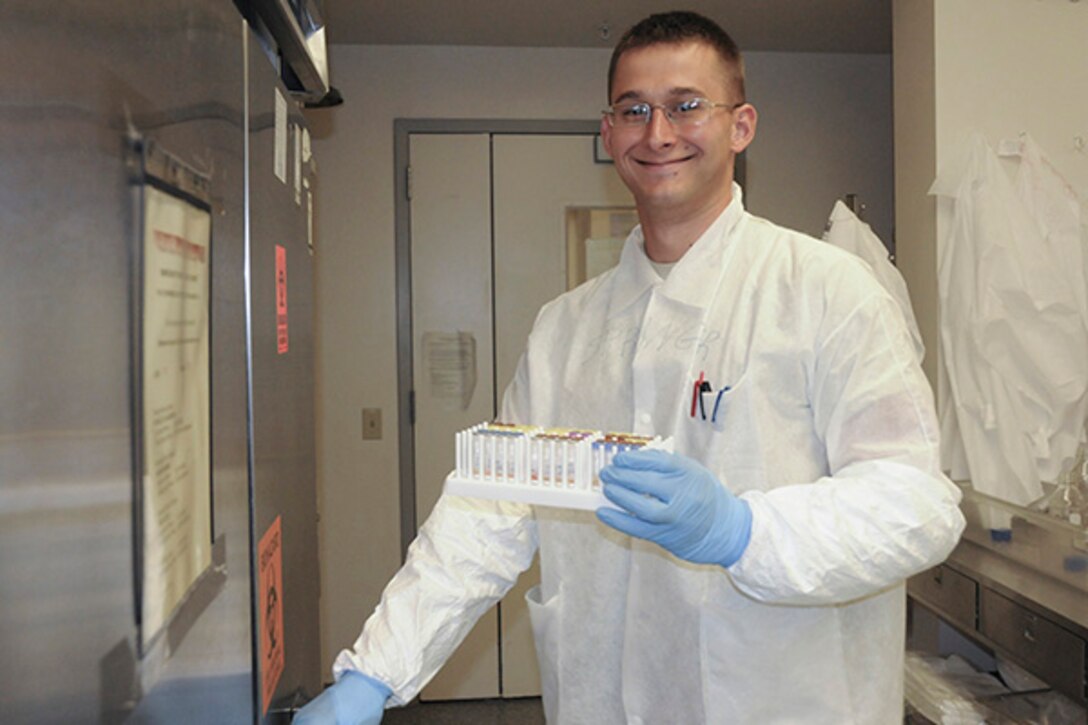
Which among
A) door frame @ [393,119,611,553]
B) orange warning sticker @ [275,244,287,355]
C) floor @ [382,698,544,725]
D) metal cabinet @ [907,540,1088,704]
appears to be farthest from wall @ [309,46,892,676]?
orange warning sticker @ [275,244,287,355]

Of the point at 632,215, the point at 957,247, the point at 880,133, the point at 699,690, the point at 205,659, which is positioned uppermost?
the point at 880,133

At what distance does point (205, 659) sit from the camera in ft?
2.37

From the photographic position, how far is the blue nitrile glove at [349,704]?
112 centimetres

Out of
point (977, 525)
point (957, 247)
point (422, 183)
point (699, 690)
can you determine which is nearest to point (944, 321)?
point (957, 247)

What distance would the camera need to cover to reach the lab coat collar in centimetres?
137

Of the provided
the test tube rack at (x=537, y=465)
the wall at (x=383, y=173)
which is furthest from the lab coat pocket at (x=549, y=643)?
the wall at (x=383, y=173)

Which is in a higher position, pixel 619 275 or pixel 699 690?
pixel 619 275

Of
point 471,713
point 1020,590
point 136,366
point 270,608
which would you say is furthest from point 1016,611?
point 471,713

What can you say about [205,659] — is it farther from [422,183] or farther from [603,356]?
[422,183]

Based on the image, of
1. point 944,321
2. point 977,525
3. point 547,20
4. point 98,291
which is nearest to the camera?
point 98,291

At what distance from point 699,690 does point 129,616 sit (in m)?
0.94

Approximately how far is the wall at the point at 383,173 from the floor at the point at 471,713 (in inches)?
14.6

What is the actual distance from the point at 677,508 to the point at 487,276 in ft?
8.78

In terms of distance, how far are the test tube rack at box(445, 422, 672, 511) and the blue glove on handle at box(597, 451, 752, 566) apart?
4 cm
